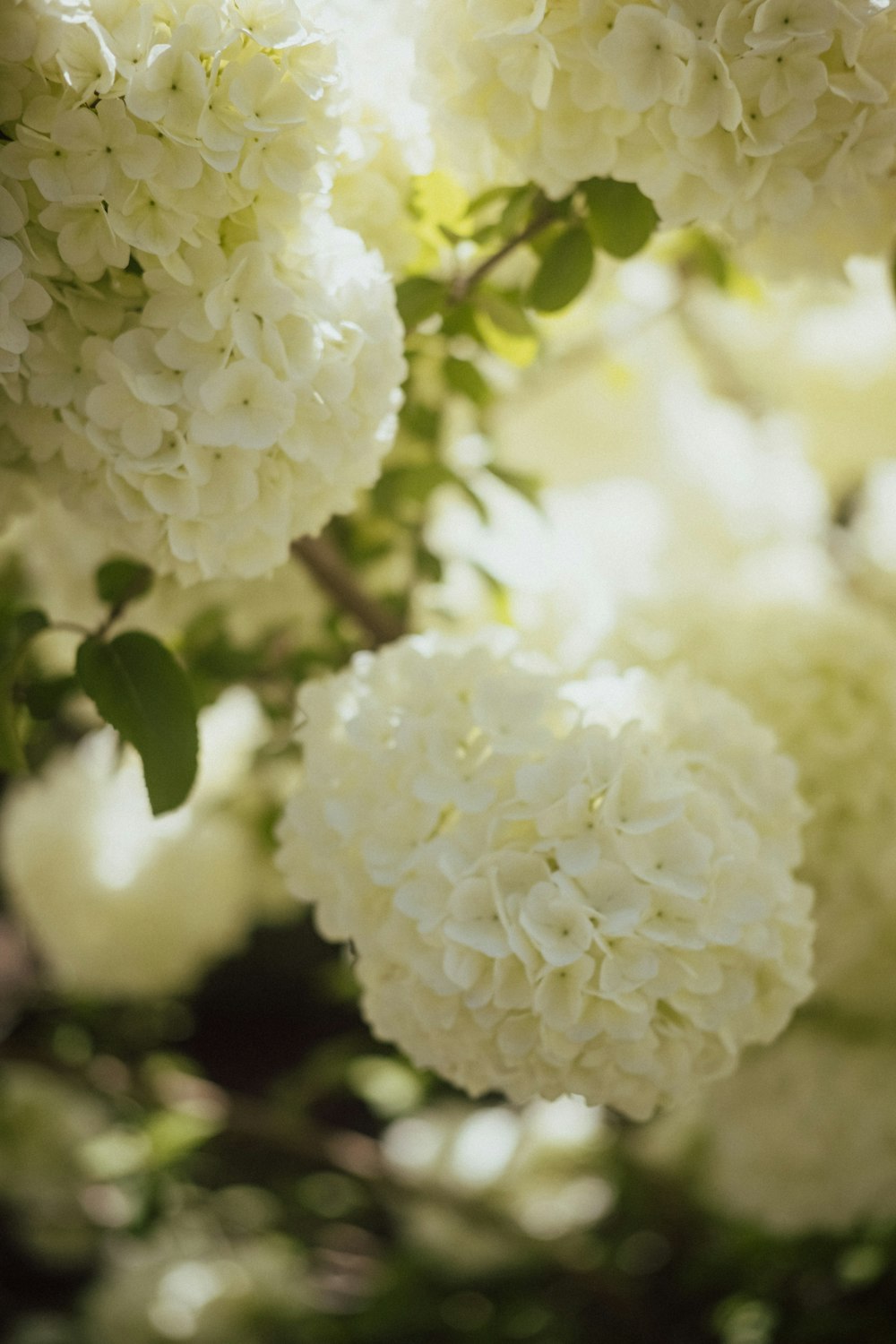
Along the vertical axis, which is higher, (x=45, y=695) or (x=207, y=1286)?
(x=45, y=695)

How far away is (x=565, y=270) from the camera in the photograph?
73 cm

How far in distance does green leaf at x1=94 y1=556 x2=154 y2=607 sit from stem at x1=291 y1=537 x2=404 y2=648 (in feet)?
0.38

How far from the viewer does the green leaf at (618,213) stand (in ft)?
2.23

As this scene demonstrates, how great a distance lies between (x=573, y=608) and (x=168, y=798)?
45 centimetres

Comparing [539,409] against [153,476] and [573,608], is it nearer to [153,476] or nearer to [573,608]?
[573,608]

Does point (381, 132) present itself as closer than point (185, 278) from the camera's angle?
No

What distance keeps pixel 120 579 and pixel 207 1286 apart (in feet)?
3.74

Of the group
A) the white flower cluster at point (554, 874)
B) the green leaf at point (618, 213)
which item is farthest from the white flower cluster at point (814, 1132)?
the green leaf at point (618, 213)

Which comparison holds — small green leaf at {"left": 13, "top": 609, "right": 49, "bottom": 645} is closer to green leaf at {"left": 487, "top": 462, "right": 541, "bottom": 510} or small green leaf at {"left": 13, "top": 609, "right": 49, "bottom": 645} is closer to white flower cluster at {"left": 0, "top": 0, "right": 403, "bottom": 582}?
white flower cluster at {"left": 0, "top": 0, "right": 403, "bottom": 582}

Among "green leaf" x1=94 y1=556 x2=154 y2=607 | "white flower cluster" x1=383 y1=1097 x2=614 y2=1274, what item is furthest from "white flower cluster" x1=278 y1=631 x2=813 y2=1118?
"white flower cluster" x1=383 y1=1097 x2=614 y2=1274

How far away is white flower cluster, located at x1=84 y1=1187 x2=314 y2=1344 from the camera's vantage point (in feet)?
5.06

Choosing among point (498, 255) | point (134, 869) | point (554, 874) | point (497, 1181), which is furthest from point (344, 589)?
point (497, 1181)

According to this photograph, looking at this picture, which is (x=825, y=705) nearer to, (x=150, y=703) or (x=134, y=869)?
(x=150, y=703)

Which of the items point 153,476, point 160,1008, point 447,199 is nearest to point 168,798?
point 153,476
